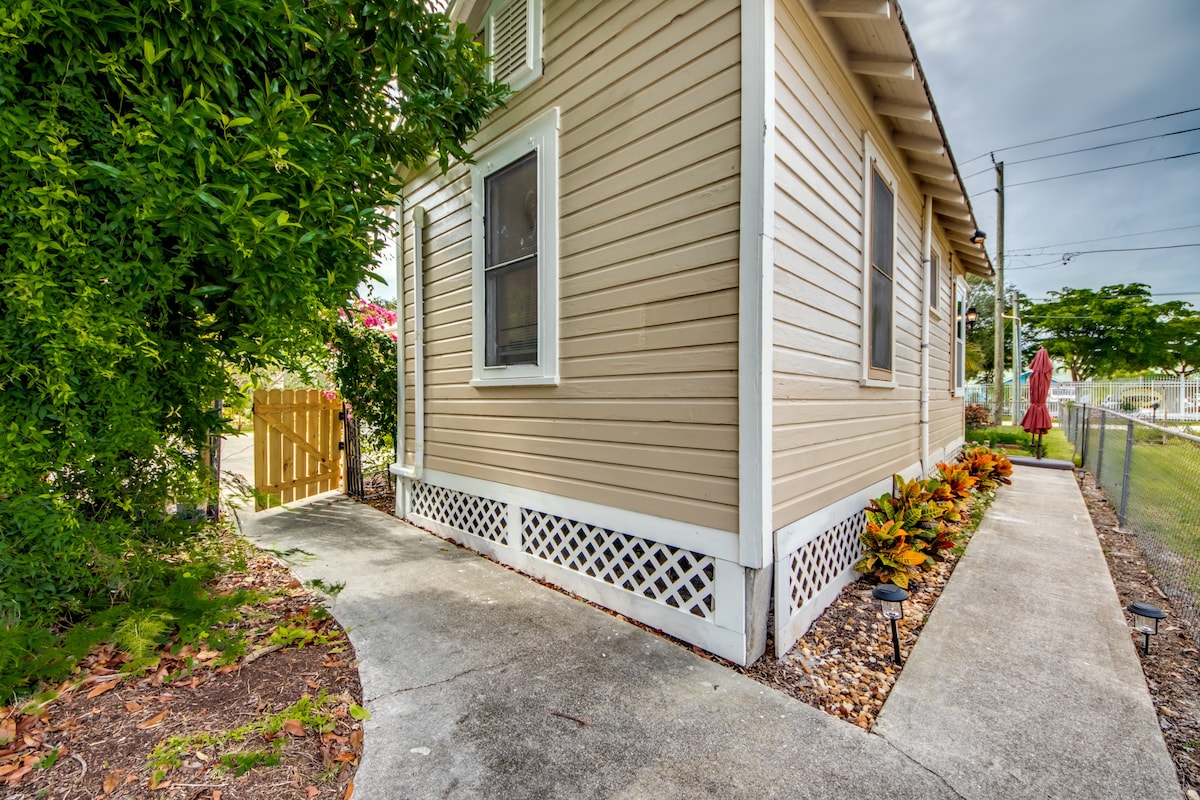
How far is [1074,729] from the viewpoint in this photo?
2.01 meters

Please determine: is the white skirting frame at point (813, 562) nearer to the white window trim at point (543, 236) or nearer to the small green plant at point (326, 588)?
the white window trim at point (543, 236)

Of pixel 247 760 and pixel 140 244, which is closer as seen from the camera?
pixel 247 760

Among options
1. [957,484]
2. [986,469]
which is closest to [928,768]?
[957,484]

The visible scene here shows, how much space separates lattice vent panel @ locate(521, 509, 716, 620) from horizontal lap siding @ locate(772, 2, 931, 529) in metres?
0.56

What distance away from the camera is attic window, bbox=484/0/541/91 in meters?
3.69

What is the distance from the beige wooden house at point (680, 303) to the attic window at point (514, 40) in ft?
0.09

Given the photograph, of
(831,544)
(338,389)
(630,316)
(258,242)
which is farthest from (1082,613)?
(338,389)

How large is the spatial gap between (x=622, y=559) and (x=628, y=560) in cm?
4

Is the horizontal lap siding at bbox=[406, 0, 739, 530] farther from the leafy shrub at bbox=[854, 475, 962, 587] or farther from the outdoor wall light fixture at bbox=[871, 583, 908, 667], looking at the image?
the leafy shrub at bbox=[854, 475, 962, 587]

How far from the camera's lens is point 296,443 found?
5.87 metres

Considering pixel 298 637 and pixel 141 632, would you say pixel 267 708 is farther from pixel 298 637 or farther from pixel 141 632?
pixel 141 632

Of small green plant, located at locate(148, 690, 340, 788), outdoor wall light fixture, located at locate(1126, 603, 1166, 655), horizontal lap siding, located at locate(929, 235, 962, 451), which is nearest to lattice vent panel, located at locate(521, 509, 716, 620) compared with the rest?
small green plant, located at locate(148, 690, 340, 788)

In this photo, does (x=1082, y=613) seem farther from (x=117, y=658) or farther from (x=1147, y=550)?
(x=117, y=658)

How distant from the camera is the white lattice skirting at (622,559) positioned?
2.56 meters
